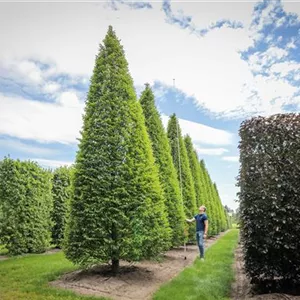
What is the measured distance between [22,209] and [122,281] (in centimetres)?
828

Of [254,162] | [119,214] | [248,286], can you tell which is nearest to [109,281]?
[119,214]

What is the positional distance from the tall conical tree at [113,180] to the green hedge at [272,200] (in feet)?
8.28

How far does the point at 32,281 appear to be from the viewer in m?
8.16

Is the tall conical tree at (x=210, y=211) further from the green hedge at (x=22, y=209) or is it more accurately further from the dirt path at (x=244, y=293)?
the dirt path at (x=244, y=293)

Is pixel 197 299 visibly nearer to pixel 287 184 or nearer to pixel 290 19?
pixel 287 184

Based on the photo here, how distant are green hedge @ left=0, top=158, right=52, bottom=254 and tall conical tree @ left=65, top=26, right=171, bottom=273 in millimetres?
7116

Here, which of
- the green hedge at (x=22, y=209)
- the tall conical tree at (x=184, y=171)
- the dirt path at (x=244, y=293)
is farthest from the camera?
the tall conical tree at (x=184, y=171)

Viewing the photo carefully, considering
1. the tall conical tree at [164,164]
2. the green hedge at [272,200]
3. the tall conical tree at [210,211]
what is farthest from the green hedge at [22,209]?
the tall conical tree at [210,211]

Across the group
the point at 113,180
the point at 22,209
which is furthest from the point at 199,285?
the point at 22,209

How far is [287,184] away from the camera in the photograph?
7594mm

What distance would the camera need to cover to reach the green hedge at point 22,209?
14617 millimetres

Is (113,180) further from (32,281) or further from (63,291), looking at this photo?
(32,281)

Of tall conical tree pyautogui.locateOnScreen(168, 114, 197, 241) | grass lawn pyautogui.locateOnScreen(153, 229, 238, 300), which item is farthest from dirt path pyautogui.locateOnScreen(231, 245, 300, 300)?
tall conical tree pyautogui.locateOnScreen(168, 114, 197, 241)

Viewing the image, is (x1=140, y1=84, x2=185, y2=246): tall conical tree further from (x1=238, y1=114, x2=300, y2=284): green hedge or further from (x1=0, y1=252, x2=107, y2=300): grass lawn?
(x1=238, y1=114, x2=300, y2=284): green hedge
